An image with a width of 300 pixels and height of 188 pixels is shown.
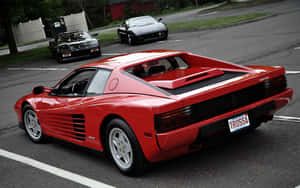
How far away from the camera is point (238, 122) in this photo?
185 inches

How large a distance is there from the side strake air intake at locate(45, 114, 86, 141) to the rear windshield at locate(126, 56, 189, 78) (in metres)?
0.90

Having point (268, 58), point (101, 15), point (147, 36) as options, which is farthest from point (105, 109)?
point (101, 15)

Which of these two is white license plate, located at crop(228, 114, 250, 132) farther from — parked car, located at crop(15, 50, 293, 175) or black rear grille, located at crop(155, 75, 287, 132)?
black rear grille, located at crop(155, 75, 287, 132)

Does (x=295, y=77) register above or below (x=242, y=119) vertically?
below

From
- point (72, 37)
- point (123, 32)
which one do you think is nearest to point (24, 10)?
point (123, 32)

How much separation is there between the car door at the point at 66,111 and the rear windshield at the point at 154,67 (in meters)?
0.56

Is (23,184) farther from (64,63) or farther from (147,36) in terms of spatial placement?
(147,36)

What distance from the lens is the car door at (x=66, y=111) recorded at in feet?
18.1

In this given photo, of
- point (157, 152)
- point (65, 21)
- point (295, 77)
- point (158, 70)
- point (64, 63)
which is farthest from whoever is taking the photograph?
point (65, 21)

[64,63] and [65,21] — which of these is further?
[65,21]

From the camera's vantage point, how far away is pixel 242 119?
186 inches

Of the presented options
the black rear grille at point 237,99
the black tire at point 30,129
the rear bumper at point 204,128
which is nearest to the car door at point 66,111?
the black tire at point 30,129

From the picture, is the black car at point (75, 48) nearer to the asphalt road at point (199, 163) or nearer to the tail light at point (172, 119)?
the asphalt road at point (199, 163)

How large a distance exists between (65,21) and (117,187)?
46568 mm
